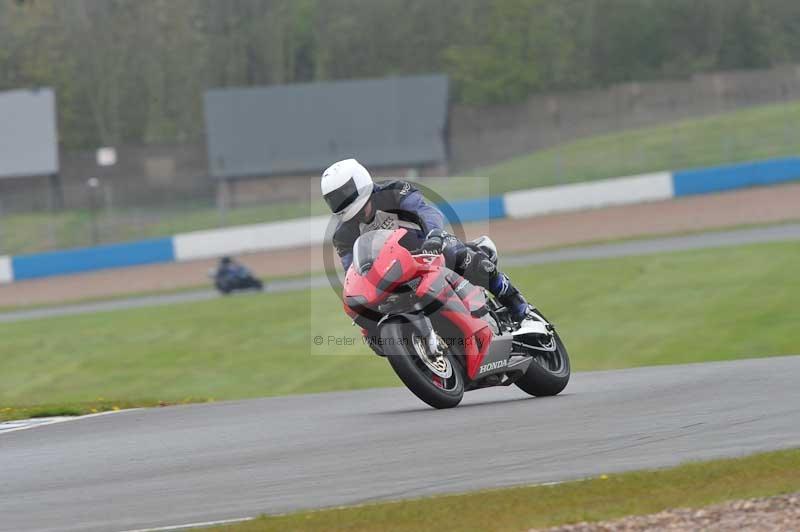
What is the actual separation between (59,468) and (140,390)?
11305 mm

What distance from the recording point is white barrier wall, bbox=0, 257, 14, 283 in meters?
37.8

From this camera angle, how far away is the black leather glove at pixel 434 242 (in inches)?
340

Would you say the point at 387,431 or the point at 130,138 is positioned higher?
the point at 387,431

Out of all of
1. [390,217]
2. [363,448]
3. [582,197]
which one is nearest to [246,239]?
[582,197]

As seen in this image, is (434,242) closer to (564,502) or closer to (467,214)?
(564,502)

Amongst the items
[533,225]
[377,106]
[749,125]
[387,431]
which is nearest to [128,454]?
[387,431]

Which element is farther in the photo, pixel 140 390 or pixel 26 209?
pixel 26 209

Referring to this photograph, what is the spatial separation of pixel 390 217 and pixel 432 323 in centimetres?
81

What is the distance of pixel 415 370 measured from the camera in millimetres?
8422

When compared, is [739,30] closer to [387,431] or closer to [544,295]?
[544,295]

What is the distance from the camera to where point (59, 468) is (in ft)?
25.2

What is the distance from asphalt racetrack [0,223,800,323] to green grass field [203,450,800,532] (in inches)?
852

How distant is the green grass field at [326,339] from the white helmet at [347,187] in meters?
6.19

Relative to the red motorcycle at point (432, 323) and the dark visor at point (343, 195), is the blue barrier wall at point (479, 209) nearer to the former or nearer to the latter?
the red motorcycle at point (432, 323)
